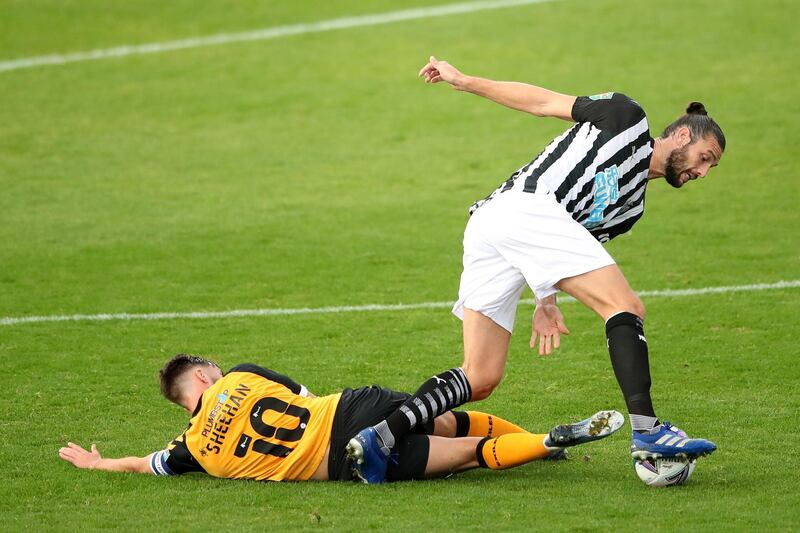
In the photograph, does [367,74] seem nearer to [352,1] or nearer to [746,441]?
[352,1]

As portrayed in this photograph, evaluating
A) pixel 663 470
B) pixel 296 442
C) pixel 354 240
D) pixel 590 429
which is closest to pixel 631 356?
pixel 590 429

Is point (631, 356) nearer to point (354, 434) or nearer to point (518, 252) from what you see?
point (518, 252)

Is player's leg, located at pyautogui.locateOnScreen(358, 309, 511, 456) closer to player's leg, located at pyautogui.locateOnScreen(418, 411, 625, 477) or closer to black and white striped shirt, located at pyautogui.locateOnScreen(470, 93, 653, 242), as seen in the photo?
player's leg, located at pyautogui.locateOnScreen(418, 411, 625, 477)

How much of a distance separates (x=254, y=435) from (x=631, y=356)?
1958 mm

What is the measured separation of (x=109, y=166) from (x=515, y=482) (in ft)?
34.5

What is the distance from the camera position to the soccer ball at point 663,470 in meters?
6.12

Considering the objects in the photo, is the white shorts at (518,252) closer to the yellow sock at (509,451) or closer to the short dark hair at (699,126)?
the yellow sock at (509,451)

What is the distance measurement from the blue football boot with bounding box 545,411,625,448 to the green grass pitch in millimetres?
275

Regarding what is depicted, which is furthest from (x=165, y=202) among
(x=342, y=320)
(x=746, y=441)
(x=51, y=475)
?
(x=746, y=441)

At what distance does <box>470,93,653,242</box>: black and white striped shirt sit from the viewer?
653 cm

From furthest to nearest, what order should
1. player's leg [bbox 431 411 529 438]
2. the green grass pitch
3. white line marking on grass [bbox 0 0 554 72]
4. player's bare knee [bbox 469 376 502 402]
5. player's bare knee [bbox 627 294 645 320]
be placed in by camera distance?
white line marking on grass [bbox 0 0 554 72], player's leg [bbox 431 411 529 438], player's bare knee [bbox 469 376 502 402], the green grass pitch, player's bare knee [bbox 627 294 645 320]

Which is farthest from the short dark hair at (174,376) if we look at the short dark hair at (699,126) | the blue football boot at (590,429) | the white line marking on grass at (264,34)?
the white line marking on grass at (264,34)

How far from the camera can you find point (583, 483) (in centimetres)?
645

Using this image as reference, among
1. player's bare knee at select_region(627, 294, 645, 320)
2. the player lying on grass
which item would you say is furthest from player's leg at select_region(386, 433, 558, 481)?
player's bare knee at select_region(627, 294, 645, 320)
